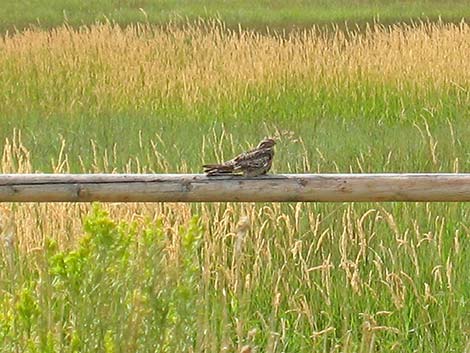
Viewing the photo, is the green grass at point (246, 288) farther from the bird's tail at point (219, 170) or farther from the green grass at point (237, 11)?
the green grass at point (237, 11)

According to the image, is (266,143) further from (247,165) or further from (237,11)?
(237,11)

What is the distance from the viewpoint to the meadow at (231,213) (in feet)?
8.29

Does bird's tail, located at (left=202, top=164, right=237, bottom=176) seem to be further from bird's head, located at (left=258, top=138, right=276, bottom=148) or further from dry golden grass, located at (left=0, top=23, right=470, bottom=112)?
dry golden grass, located at (left=0, top=23, right=470, bottom=112)

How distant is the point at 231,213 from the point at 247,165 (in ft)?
4.88

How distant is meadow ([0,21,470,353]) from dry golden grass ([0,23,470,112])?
0.08ft

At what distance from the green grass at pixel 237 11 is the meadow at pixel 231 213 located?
182 inches

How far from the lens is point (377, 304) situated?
3736mm

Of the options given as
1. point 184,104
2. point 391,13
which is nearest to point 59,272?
point 184,104

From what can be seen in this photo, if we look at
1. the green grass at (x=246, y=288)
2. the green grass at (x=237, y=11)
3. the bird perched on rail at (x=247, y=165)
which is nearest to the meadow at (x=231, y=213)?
the green grass at (x=246, y=288)

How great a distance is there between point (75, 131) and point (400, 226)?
123 inches

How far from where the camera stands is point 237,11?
16.3 meters

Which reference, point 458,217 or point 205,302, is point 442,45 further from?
point 205,302

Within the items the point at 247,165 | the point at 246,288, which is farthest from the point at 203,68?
the point at 247,165

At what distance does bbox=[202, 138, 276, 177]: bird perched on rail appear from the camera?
2736 millimetres
